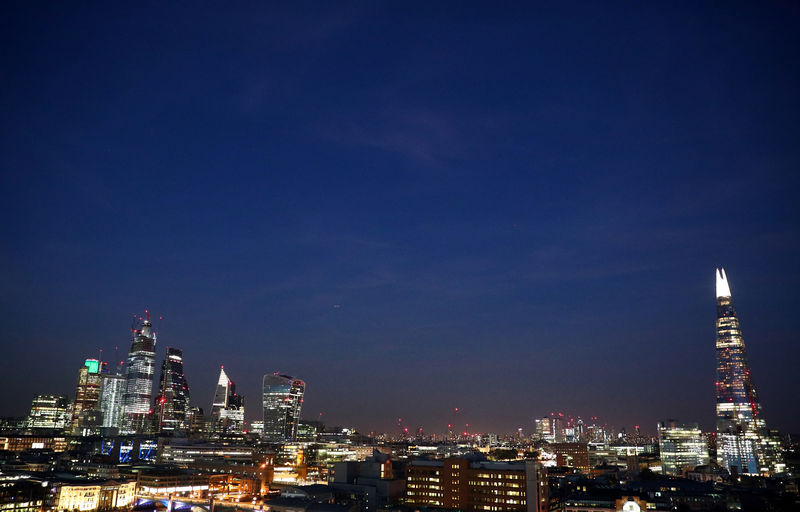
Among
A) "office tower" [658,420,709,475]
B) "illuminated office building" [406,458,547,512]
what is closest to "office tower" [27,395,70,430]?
"illuminated office building" [406,458,547,512]

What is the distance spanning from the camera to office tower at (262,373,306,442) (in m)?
187

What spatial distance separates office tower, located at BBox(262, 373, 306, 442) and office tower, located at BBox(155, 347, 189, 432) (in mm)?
26140

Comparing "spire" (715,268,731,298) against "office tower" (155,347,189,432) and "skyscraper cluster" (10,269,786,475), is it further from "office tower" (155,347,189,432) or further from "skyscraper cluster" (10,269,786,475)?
"office tower" (155,347,189,432)

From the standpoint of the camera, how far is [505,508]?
61625mm

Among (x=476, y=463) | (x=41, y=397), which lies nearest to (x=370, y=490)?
(x=476, y=463)

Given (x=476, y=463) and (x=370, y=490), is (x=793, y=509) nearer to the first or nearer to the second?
(x=476, y=463)

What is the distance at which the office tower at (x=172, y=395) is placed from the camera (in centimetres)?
18662

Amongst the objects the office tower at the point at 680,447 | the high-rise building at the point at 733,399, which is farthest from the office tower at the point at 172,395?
the high-rise building at the point at 733,399

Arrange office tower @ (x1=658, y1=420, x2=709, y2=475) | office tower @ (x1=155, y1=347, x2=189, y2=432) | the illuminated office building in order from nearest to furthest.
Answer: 1. the illuminated office building
2. office tower @ (x1=658, y1=420, x2=709, y2=475)
3. office tower @ (x1=155, y1=347, x2=189, y2=432)

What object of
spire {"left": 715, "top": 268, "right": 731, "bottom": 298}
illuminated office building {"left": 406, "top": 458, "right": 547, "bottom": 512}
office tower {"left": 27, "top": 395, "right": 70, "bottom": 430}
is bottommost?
illuminated office building {"left": 406, "top": 458, "right": 547, "bottom": 512}

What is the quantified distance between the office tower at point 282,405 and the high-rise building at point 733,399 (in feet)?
388

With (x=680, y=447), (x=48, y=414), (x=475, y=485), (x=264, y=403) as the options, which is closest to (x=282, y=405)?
(x=264, y=403)

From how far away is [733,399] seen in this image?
453 feet

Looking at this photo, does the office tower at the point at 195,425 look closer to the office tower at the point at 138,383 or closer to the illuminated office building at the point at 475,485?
the office tower at the point at 138,383
